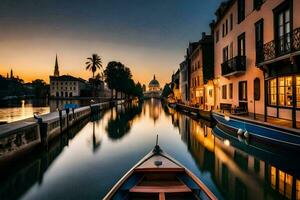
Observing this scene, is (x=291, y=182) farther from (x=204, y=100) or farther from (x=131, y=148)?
(x=204, y=100)

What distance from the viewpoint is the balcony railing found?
13781 millimetres

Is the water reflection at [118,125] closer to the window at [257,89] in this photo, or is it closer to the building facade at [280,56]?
the window at [257,89]

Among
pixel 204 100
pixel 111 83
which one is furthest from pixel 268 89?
pixel 111 83

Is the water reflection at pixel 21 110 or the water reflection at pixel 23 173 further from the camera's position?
the water reflection at pixel 21 110

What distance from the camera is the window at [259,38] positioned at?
19500 millimetres

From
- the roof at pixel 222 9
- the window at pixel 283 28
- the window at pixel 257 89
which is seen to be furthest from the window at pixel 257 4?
the roof at pixel 222 9

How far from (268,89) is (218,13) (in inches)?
774

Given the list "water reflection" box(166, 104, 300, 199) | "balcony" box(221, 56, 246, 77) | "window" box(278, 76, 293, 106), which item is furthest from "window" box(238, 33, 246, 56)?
"water reflection" box(166, 104, 300, 199)

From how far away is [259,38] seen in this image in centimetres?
2095

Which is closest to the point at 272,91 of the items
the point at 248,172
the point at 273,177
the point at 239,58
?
the point at 239,58

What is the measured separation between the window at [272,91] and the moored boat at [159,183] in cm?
1309

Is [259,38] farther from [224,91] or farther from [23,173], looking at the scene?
[23,173]

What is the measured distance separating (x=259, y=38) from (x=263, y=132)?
9753 millimetres

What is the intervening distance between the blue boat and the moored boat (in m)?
7.80
